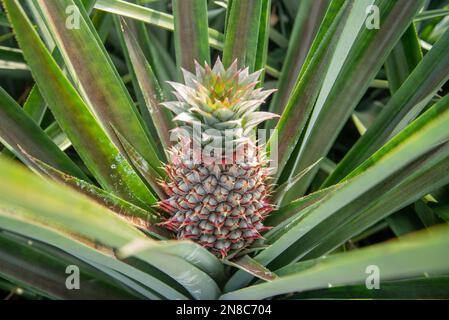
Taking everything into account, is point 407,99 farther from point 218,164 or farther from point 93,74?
point 93,74

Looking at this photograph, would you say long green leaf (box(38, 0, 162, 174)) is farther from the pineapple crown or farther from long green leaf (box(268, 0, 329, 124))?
long green leaf (box(268, 0, 329, 124))

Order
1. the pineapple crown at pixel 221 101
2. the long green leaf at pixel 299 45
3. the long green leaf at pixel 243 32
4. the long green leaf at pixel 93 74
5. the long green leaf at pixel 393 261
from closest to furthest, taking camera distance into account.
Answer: the long green leaf at pixel 393 261 → the pineapple crown at pixel 221 101 → the long green leaf at pixel 93 74 → the long green leaf at pixel 243 32 → the long green leaf at pixel 299 45

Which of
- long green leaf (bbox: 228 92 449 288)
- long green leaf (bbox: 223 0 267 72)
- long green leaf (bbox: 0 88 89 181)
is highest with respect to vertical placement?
long green leaf (bbox: 223 0 267 72)

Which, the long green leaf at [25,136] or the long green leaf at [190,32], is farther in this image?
the long green leaf at [190,32]

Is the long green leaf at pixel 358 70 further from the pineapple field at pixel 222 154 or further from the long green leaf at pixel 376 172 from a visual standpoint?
the long green leaf at pixel 376 172

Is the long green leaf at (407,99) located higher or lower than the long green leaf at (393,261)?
higher

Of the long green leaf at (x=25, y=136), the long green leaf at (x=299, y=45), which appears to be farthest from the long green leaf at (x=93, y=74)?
the long green leaf at (x=299, y=45)

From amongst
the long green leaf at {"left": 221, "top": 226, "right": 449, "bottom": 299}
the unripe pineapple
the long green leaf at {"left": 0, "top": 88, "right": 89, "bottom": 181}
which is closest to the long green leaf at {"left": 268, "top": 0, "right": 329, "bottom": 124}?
the unripe pineapple
